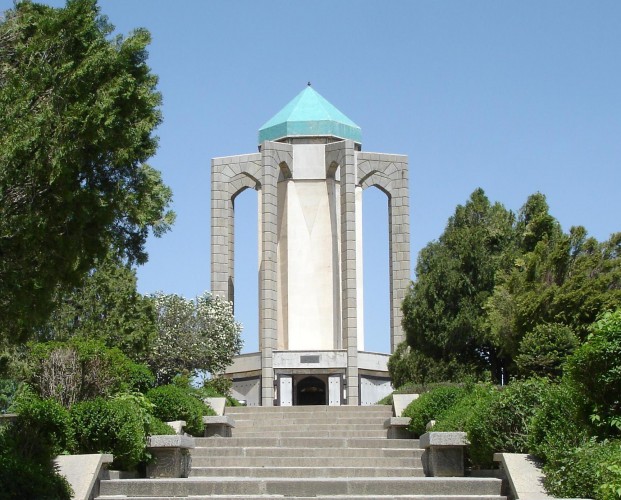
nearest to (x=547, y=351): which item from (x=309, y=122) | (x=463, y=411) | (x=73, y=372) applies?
(x=463, y=411)

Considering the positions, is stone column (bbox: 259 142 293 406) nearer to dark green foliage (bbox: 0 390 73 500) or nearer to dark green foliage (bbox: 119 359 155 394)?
dark green foliage (bbox: 119 359 155 394)

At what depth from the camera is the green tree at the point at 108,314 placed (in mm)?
27172

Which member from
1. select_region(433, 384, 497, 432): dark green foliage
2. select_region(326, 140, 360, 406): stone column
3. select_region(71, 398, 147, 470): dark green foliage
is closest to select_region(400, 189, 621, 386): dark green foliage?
select_region(433, 384, 497, 432): dark green foliage

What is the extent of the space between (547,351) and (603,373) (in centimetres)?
937

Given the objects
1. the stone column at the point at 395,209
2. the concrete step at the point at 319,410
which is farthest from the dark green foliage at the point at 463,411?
the stone column at the point at 395,209

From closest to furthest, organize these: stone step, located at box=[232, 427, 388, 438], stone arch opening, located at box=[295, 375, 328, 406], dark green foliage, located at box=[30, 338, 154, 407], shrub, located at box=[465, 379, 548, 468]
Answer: shrub, located at box=[465, 379, 548, 468] < dark green foliage, located at box=[30, 338, 154, 407] < stone step, located at box=[232, 427, 388, 438] < stone arch opening, located at box=[295, 375, 328, 406]

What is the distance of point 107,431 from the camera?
41.3 ft

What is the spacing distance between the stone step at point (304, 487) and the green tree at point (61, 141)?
239 centimetres

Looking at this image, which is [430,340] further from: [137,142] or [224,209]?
[137,142]

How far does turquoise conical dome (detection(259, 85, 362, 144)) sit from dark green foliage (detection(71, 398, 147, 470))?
28895mm

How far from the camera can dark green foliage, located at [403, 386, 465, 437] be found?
651 inches

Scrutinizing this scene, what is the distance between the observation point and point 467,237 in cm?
2855

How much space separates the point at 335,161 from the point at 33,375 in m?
23.5

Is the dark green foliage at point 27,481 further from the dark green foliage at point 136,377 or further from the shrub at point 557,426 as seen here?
the dark green foliage at point 136,377
